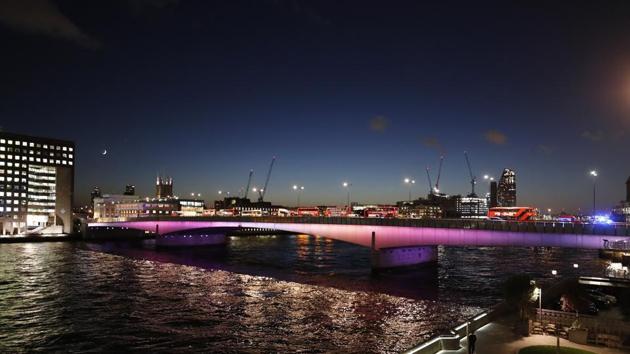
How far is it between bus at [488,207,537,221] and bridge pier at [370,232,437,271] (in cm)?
1378

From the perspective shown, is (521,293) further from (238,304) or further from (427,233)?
(427,233)

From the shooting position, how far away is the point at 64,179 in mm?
194500

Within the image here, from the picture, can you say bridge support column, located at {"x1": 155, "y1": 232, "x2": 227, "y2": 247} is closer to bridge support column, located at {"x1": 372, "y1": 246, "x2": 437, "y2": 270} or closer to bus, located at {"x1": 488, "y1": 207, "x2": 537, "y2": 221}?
bridge support column, located at {"x1": 372, "y1": 246, "x2": 437, "y2": 270}

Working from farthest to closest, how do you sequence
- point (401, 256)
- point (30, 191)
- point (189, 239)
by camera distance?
point (30, 191), point (189, 239), point (401, 256)

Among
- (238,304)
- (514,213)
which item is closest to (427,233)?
→ (514,213)

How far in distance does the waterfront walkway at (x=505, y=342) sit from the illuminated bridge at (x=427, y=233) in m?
26.5

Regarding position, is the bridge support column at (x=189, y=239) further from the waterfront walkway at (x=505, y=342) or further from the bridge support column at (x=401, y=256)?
the waterfront walkway at (x=505, y=342)

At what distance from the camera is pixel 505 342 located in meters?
27.1

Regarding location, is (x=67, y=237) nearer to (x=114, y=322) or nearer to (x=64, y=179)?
(x=64, y=179)

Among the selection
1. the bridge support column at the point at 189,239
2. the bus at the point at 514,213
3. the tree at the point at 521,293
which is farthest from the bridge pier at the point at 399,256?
the bridge support column at the point at 189,239

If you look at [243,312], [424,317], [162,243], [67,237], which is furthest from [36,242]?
[424,317]

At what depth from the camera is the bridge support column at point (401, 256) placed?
76.6 m

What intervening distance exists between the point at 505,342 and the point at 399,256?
52645mm

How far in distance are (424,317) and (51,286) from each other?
44.0 metres
